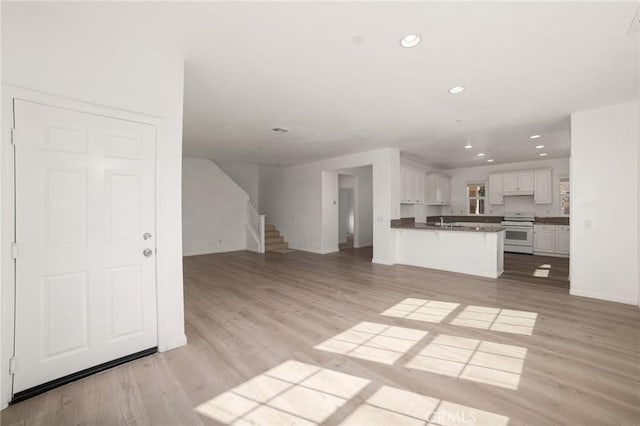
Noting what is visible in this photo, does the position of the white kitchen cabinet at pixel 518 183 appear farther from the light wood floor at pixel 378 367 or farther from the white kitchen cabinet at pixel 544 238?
the light wood floor at pixel 378 367

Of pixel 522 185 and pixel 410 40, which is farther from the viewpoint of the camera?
pixel 522 185

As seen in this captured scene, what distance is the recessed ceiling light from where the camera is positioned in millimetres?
2215

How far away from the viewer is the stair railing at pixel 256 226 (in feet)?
Answer: 27.5

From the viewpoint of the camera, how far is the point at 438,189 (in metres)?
8.90

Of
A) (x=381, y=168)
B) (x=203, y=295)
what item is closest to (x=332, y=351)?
(x=203, y=295)

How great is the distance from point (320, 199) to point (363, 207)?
2.11m

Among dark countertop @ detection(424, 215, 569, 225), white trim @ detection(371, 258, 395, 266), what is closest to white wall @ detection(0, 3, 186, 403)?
white trim @ detection(371, 258, 395, 266)

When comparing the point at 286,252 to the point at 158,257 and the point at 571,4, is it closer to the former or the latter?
the point at 158,257

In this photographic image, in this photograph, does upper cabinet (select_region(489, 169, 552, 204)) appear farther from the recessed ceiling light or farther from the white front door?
the white front door

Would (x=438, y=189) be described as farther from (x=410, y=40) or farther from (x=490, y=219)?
(x=410, y=40)

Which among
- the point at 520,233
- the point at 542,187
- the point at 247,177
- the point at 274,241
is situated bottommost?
the point at 274,241

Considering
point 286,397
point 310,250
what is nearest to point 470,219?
point 310,250

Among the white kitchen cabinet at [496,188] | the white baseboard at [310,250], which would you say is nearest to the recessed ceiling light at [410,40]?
the white baseboard at [310,250]

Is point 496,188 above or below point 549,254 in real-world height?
above
